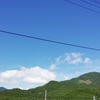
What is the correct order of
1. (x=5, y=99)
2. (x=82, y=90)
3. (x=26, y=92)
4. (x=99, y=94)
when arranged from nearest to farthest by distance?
1. (x=5, y=99)
2. (x=99, y=94)
3. (x=82, y=90)
4. (x=26, y=92)

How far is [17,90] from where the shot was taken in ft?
582

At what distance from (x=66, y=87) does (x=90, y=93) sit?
205 ft

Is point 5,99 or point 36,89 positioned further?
point 36,89

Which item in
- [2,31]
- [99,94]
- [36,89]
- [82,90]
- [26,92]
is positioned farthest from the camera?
[36,89]

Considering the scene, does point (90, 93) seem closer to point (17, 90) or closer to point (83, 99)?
point (83, 99)

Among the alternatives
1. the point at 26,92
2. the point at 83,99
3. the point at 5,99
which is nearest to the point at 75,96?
the point at 83,99

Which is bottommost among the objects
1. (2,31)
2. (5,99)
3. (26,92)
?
(2,31)

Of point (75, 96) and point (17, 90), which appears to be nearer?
point (75, 96)

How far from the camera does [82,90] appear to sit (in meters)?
141

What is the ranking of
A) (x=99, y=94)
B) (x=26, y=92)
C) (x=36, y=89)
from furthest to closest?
(x=36, y=89), (x=26, y=92), (x=99, y=94)

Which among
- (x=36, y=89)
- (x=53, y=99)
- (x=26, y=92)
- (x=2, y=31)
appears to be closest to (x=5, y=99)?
(x=53, y=99)

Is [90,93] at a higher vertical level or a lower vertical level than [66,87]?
lower

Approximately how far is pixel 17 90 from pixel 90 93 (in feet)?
202

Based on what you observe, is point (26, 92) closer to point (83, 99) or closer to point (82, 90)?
point (82, 90)
